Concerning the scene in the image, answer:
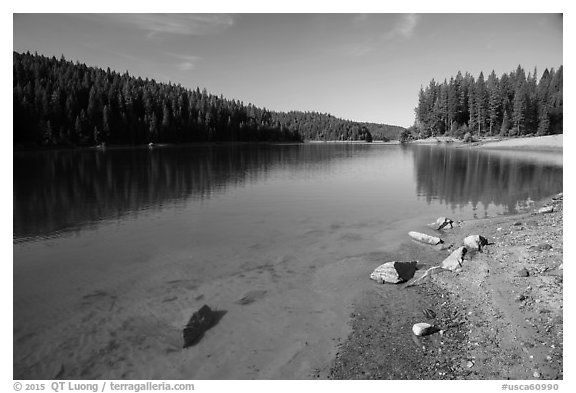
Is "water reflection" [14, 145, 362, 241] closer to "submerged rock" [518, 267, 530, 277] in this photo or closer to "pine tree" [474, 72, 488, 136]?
"submerged rock" [518, 267, 530, 277]

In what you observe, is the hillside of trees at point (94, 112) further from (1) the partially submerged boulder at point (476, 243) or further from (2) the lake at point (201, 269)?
(1) the partially submerged boulder at point (476, 243)

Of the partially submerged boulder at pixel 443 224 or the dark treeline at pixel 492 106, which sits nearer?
the partially submerged boulder at pixel 443 224

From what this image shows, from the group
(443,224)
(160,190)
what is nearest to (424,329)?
(443,224)

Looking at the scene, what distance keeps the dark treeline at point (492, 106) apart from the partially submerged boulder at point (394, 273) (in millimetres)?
109473

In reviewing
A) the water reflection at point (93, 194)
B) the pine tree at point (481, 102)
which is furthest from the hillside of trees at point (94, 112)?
the pine tree at point (481, 102)

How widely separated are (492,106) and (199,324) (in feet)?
446

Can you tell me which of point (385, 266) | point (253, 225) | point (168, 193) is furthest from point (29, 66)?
point (385, 266)

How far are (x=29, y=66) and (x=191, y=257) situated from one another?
5775 inches

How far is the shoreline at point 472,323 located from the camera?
730cm

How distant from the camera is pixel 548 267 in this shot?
10727 mm

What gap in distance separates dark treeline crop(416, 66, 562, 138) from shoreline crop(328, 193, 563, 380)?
108m

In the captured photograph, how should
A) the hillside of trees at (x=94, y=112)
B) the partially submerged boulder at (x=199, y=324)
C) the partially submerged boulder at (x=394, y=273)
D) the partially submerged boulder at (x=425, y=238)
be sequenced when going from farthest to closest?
the hillside of trees at (x=94, y=112) → the partially submerged boulder at (x=425, y=238) → the partially submerged boulder at (x=394, y=273) → the partially submerged boulder at (x=199, y=324)

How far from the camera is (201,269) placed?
45.1ft

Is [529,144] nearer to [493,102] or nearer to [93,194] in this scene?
[493,102]
